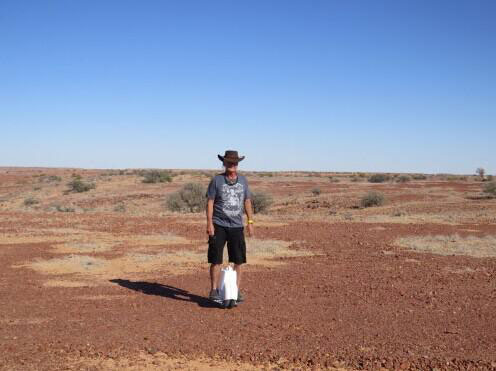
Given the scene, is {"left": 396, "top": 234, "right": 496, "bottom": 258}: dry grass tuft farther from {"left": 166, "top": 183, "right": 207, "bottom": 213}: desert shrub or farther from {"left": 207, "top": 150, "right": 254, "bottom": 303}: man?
{"left": 166, "top": 183, "right": 207, "bottom": 213}: desert shrub

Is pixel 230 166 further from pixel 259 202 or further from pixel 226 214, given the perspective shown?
pixel 259 202

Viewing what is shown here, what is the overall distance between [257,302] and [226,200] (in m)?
1.50

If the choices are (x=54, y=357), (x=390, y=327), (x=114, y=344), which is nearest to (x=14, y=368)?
(x=54, y=357)

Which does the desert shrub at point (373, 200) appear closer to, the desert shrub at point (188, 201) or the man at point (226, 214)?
the desert shrub at point (188, 201)

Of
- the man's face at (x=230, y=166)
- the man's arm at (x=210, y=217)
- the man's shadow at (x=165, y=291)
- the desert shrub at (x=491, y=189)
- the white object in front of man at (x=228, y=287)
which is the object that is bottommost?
the man's shadow at (x=165, y=291)

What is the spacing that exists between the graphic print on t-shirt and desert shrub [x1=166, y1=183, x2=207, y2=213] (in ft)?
61.0

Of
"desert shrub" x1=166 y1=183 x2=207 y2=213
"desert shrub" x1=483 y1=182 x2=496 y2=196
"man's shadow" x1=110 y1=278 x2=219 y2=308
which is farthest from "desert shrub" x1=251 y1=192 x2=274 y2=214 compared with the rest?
"desert shrub" x1=483 y1=182 x2=496 y2=196

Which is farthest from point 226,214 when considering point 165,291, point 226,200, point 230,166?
point 165,291

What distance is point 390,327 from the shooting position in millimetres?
6465

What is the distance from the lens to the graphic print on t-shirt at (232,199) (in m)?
7.57

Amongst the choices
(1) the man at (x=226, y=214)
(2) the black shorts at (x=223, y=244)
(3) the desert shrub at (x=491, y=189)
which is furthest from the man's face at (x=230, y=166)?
(3) the desert shrub at (x=491, y=189)

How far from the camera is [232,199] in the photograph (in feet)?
25.0

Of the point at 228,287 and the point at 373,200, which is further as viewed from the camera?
the point at 373,200

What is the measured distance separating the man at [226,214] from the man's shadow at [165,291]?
0.86 ft
